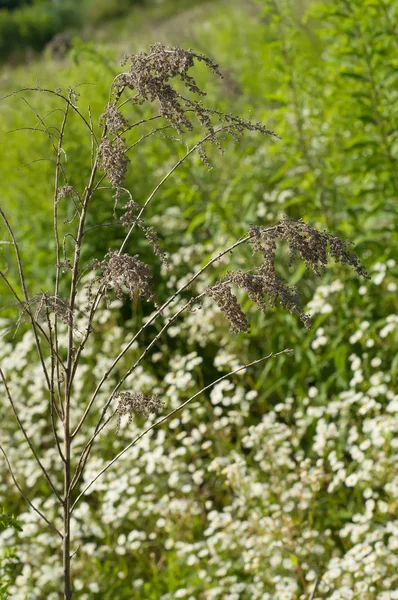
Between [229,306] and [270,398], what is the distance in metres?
2.56

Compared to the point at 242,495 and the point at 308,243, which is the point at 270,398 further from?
the point at 308,243

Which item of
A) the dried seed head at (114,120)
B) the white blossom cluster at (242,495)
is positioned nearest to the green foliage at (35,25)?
the white blossom cluster at (242,495)

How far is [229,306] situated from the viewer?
161cm

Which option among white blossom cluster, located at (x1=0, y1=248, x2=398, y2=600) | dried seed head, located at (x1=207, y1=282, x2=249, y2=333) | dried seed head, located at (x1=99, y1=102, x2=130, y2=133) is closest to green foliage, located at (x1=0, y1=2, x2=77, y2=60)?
white blossom cluster, located at (x1=0, y1=248, x2=398, y2=600)

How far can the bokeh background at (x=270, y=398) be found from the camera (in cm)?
299

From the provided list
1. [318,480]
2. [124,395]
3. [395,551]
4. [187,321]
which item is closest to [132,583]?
[318,480]

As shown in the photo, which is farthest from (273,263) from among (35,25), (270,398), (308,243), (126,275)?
(35,25)

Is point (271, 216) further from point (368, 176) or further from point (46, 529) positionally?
point (46, 529)

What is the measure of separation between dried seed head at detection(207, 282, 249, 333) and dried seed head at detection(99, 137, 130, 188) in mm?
313

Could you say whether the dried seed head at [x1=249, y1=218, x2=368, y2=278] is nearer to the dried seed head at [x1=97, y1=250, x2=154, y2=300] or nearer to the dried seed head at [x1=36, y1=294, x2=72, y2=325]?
the dried seed head at [x1=97, y1=250, x2=154, y2=300]

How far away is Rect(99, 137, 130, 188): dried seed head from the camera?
1.53 m

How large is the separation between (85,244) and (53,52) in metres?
1.72

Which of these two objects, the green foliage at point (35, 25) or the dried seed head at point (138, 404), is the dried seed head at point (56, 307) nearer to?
the dried seed head at point (138, 404)

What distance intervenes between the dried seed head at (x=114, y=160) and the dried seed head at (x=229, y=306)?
0.31 metres
